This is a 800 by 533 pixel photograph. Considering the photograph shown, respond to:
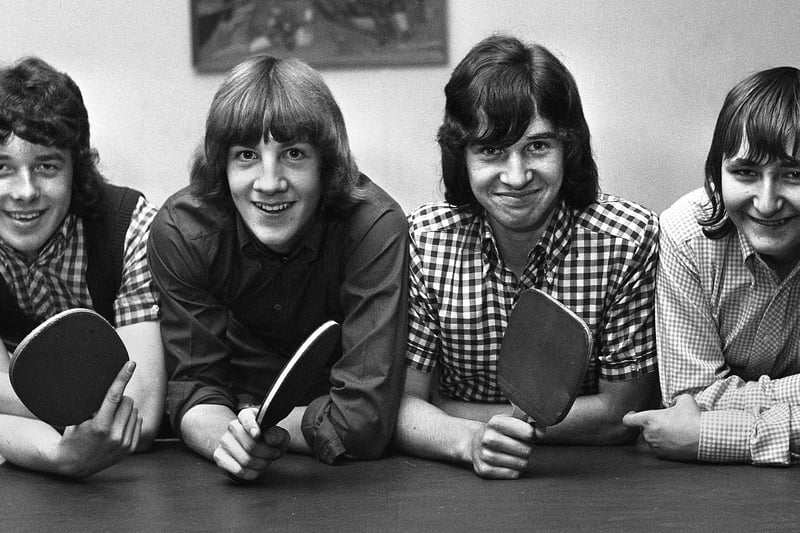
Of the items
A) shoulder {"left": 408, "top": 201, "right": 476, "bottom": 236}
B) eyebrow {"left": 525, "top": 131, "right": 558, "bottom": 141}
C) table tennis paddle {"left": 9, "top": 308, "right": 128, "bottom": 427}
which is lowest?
table tennis paddle {"left": 9, "top": 308, "right": 128, "bottom": 427}

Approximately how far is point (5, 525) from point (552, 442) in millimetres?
1037

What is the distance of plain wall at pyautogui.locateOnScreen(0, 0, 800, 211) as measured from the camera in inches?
114

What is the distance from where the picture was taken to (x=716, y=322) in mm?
2096

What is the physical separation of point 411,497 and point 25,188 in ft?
3.21

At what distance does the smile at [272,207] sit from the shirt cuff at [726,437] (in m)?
0.87

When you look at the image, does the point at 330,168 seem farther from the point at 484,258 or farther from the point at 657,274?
the point at 657,274

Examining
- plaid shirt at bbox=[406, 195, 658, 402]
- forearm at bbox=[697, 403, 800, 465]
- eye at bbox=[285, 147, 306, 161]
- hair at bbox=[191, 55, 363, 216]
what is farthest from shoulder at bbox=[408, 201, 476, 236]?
forearm at bbox=[697, 403, 800, 465]

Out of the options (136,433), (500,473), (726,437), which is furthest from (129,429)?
(726,437)

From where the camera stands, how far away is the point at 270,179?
2.04 m

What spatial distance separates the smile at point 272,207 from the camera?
2.08 metres

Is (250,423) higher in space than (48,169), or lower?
lower

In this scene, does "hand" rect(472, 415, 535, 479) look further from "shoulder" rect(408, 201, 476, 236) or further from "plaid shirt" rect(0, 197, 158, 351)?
"plaid shirt" rect(0, 197, 158, 351)

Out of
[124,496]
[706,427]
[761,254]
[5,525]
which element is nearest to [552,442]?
[706,427]

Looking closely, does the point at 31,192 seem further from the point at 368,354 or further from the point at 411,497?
the point at 411,497
